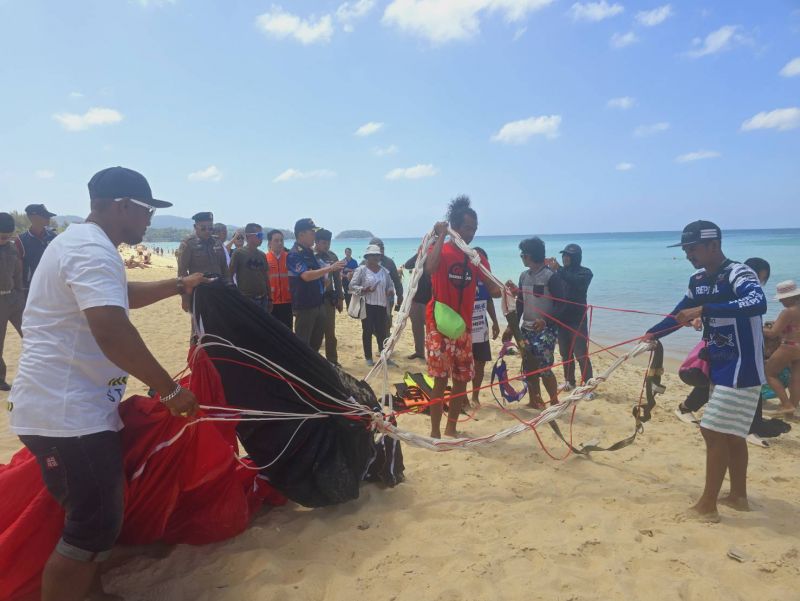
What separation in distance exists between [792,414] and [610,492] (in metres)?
3.17

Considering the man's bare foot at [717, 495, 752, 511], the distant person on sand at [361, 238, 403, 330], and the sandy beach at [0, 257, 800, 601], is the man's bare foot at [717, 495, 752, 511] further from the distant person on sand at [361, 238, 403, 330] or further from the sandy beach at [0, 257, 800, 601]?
the distant person on sand at [361, 238, 403, 330]

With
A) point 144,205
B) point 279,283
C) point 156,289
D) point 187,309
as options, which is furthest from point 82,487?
point 279,283

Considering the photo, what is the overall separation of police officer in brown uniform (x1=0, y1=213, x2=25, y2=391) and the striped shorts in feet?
21.4

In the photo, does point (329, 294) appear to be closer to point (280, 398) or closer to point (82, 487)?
point (280, 398)

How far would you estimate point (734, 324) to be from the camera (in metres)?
2.87

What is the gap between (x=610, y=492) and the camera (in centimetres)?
318

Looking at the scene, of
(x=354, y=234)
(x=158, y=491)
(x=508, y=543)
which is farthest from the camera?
(x=354, y=234)

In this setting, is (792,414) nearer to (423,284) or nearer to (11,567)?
(423,284)

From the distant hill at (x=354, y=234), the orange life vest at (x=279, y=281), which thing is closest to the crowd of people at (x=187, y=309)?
the orange life vest at (x=279, y=281)

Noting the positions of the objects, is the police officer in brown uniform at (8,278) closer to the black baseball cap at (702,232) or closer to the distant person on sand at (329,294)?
the distant person on sand at (329,294)

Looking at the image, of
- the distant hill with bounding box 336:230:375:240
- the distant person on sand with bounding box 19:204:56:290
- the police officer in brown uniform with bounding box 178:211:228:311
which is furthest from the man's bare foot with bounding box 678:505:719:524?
the distant hill with bounding box 336:230:375:240

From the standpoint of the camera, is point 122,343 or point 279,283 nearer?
point 122,343

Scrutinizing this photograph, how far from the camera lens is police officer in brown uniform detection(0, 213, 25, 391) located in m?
5.24

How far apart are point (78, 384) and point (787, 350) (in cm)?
609
